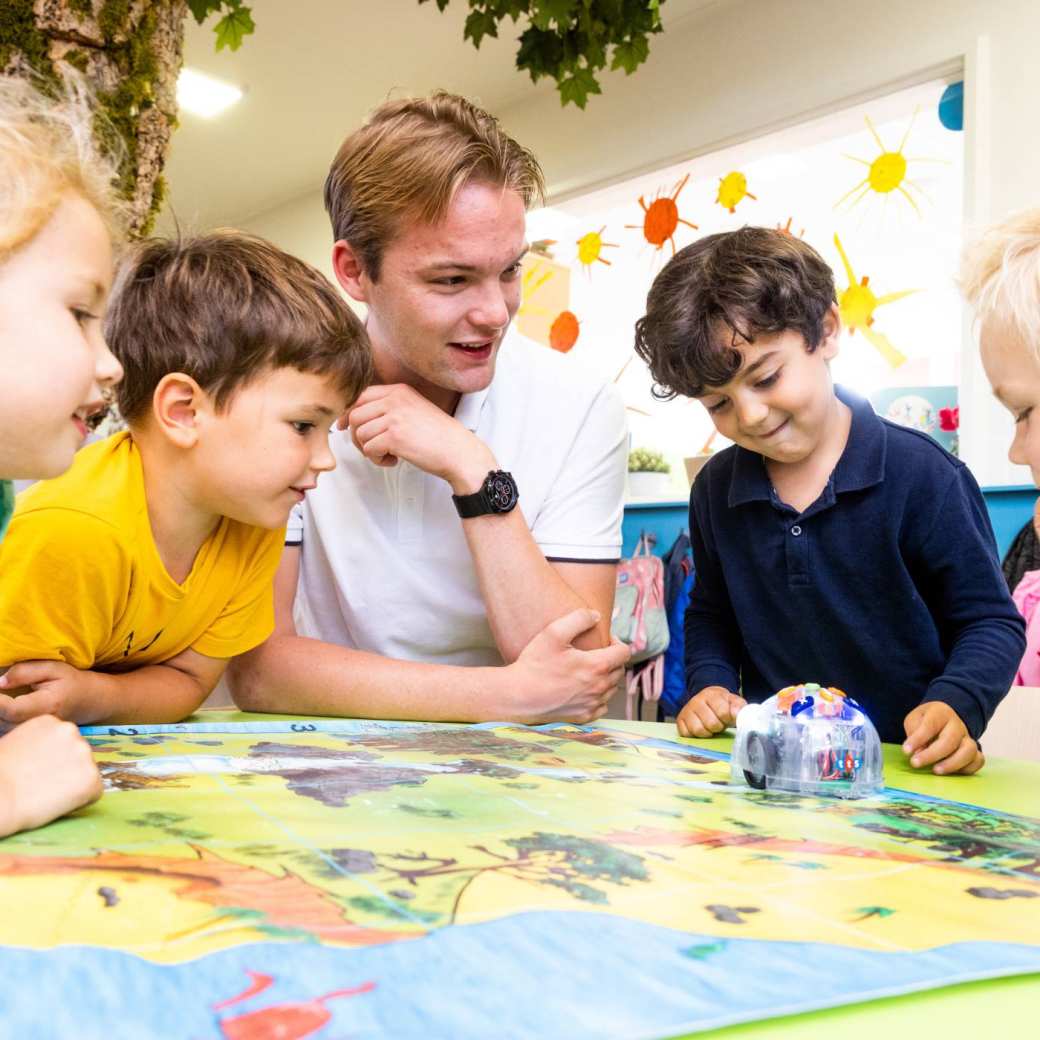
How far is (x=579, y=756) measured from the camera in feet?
3.01

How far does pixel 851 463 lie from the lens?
1350 mm

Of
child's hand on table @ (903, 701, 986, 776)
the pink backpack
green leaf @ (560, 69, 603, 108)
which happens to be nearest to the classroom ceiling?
green leaf @ (560, 69, 603, 108)

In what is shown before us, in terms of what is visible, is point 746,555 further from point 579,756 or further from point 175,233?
point 175,233

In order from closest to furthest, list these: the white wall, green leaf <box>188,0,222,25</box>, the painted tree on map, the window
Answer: the painted tree on map, green leaf <box>188,0,222,25</box>, the white wall, the window

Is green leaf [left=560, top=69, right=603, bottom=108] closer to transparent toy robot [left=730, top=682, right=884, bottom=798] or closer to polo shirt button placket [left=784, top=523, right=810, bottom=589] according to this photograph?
polo shirt button placket [left=784, top=523, right=810, bottom=589]

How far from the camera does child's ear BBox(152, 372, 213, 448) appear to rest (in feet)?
3.68

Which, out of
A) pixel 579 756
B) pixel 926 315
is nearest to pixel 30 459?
pixel 579 756

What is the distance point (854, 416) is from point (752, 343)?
0.59 feet

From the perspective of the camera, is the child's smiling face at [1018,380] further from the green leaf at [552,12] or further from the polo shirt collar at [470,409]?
the green leaf at [552,12]

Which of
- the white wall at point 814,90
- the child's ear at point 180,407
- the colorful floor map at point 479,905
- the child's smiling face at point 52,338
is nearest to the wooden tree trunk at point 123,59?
the child's ear at point 180,407

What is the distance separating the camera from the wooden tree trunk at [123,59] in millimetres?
1659

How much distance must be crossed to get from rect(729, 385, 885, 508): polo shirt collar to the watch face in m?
0.32

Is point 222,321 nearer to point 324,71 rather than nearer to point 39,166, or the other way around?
point 39,166

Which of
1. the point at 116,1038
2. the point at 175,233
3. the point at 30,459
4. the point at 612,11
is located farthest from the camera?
the point at 612,11
